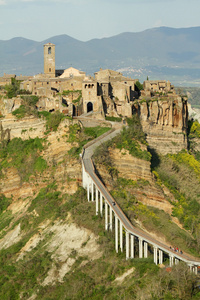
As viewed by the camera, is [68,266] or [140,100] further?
[140,100]

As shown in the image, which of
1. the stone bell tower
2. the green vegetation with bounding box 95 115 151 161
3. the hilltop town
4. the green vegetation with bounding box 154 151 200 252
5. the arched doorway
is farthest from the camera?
the stone bell tower

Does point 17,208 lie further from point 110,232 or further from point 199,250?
point 199,250

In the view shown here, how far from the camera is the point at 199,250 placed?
1575 inches

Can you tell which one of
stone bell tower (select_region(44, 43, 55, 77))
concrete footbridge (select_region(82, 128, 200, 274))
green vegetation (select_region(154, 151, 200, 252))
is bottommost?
green vegetation (select_region(154, 151, 200, 252))

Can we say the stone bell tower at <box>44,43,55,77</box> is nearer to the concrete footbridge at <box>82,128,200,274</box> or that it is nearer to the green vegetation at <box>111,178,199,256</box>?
the concrete footbridge at <box>82,128,200,274</box>

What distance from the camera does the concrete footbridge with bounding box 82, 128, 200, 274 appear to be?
36.1 m

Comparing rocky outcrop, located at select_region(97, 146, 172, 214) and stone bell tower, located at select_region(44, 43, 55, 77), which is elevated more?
stone bell tower, located at select_region(44, 43, 55, 77)

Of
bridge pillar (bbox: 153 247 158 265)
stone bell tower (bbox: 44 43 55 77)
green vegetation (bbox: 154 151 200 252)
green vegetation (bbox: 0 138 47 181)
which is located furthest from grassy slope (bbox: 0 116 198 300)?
stone bell tower (bbox: 44 43 55 77)

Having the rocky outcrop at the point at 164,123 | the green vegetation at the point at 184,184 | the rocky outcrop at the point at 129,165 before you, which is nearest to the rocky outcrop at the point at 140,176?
the rocky outcrop at the point at 129,165

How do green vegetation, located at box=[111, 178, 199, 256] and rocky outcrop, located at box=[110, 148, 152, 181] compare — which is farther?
rocky outcrop, located at box=[110, 148, 152, 181]

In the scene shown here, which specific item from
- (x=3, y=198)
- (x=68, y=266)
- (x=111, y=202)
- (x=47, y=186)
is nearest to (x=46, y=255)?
(x=68, y=266)

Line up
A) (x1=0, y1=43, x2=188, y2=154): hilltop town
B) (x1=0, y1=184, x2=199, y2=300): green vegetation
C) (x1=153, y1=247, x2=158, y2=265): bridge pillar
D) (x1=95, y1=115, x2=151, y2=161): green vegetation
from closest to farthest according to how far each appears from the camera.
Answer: (x1=0, y1=184, x2=199, y2=300): green vegetation
(x1=153, y1=247, x2=158, y2=265): bridge pillar
(x1=95, y1=115, x2=151, y2=161): green vegetation
(x1=0, y1=43, x2=188, y2=154): hilltop town

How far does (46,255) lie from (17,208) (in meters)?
10.5

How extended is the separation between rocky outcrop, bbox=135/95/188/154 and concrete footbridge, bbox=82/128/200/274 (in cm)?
1622
